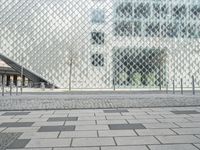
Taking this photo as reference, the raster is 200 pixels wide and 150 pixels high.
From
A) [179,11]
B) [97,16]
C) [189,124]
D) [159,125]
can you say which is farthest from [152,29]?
[159,125]

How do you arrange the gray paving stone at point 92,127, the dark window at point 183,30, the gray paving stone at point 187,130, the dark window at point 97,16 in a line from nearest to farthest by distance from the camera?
the gray paving stone at point 187,130 → the gray paving stone at point 92,127 → the dark window at point 97,16 → the dark window at point 183,30

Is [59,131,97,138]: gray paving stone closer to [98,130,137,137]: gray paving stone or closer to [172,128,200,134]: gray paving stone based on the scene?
[98,130,137,137]: gray paving stone

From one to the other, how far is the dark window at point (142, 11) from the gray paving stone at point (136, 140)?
1924 inches

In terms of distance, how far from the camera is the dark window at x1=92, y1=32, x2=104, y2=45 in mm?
50688

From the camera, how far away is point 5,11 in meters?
50.4

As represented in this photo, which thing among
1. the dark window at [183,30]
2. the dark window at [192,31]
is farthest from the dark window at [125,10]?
the dark window at [192,31]

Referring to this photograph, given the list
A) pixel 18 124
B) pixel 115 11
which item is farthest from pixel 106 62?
pixel 18 124

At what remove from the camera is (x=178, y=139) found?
6062 millimetres

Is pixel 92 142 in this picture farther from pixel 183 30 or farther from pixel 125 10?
pixel 183 30

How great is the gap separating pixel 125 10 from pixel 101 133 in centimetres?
4825

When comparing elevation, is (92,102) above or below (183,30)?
below

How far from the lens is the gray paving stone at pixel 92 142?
5777 millimetres

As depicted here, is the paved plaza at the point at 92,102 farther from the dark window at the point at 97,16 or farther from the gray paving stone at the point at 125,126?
the dark window at the point at 97,16

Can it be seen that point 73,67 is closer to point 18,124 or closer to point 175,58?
point 175,58
